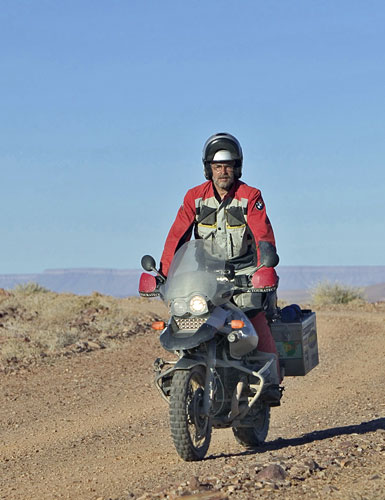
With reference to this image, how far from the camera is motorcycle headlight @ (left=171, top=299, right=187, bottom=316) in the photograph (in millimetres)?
7199

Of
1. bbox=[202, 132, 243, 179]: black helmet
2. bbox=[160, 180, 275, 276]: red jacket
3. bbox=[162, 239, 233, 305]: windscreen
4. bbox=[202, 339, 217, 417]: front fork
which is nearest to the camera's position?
bbox=[202, 339, 217, 417]: front fork

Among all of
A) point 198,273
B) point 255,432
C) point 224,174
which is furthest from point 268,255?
point 255,432

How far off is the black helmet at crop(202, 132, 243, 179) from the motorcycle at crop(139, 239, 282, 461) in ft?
2.71

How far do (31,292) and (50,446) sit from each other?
24.4m

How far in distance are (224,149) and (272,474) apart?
3132mm

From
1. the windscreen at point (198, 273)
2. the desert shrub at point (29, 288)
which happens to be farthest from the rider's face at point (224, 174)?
the desert shrub at point (29, 288)

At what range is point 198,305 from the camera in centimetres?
716

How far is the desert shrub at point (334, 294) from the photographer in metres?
28.8

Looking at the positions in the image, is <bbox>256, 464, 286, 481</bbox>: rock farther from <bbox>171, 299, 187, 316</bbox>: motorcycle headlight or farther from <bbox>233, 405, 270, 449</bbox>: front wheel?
<bbox>233, 405, 270, 449</bbox>: front wheel

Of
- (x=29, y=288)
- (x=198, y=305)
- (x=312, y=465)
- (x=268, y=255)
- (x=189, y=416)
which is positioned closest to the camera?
(x=312, y=465)

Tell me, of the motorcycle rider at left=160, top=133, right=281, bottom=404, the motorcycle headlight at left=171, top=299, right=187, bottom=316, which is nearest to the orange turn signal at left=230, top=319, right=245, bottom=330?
the motorcycle headlight at left=171, top=299, right=187, bottom=316

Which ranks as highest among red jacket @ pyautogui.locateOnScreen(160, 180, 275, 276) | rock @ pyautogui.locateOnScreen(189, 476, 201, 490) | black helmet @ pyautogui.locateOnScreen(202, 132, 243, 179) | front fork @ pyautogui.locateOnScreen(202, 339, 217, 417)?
black helmet @ pyautogui.locateOnScreen(202, 132, 243, 179)

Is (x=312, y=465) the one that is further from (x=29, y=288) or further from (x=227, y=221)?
(x=29, y=288)

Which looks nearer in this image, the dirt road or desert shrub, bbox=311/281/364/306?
the dirt road
